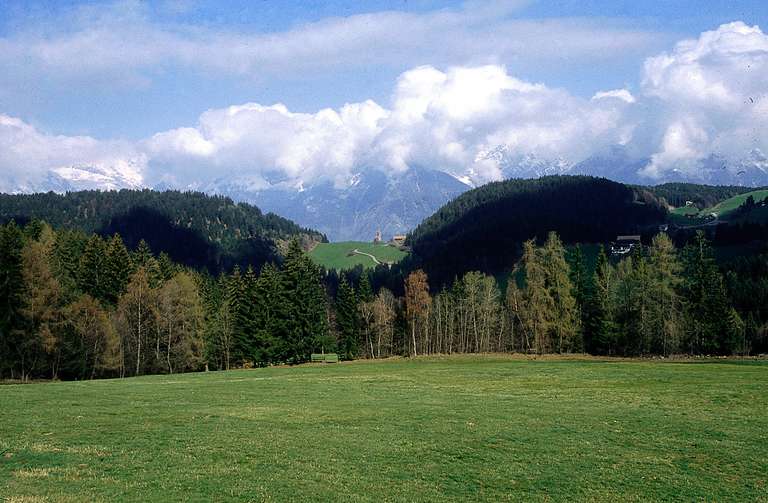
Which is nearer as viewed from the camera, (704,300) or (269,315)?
(704,300)

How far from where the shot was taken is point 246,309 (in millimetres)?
99812

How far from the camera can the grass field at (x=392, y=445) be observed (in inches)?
716

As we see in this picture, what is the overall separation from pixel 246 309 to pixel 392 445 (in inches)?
3111

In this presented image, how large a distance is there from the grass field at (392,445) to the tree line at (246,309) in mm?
35997

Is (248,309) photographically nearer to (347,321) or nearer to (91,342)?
(347,321)

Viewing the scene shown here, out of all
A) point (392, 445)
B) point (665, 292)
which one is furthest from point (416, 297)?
point (392, 445)

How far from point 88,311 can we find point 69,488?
225 feet

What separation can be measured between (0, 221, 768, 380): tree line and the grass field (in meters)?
36.0

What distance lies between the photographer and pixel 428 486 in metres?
18.6

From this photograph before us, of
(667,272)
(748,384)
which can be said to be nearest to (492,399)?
(748,384)

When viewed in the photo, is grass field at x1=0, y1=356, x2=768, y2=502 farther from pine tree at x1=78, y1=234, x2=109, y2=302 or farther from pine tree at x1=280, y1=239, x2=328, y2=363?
pine tree at x1=78, y1=234, x2=109, y2=302

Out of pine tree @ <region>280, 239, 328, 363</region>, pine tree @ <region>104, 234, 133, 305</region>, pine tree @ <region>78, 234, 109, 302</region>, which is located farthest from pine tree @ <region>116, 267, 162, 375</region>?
pine tree @ <region>280, 239, 328, 363</region>

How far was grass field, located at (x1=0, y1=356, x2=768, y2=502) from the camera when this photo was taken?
59.7 feet

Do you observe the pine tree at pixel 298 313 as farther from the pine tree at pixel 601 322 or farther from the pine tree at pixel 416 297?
the pine tree at pixel 601 322
